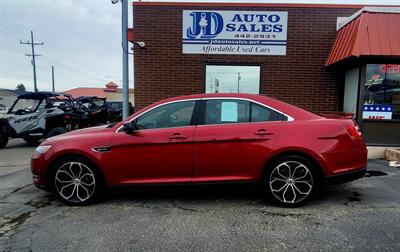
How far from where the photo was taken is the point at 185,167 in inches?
178

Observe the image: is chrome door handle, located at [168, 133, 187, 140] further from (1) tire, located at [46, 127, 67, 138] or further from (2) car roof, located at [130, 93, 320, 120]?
(1) tire, located at [46, 127, 67, 138]

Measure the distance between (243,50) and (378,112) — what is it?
3.88 metres

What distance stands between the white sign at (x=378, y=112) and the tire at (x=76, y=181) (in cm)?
657

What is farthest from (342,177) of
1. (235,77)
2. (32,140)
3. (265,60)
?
(32,140)

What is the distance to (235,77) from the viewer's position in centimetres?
952

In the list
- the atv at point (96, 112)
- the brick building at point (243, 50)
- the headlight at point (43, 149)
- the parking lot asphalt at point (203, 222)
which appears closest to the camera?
the parking lot asphalt at point (203, 222)

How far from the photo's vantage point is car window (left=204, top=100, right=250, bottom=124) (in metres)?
4.59

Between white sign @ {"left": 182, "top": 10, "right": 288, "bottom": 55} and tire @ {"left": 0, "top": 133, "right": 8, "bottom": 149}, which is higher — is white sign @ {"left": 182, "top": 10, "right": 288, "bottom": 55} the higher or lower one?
the higher one

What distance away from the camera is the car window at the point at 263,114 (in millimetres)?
4551

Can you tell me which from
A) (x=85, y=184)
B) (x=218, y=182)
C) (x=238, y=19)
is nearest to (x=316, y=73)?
(x=238, y=19)

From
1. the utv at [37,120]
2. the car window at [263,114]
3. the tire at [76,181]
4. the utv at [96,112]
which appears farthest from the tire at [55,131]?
the car window at [263,114]

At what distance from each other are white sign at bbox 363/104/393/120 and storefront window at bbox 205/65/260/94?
2.94 metres

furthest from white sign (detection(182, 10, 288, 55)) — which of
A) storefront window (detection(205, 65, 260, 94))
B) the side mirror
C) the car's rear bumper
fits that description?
the car's rear bumper

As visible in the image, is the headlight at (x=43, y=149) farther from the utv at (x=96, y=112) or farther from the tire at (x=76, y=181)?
the utv at (x=96, y=112)
